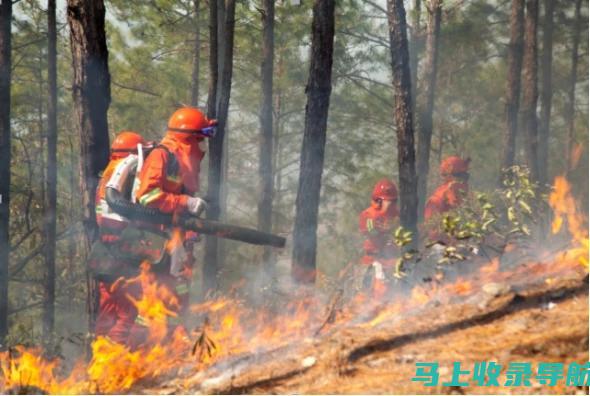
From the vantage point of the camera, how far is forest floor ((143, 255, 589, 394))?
421 centimetres

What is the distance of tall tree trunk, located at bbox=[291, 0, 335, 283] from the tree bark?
2.97m

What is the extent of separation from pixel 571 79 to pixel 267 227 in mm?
13231

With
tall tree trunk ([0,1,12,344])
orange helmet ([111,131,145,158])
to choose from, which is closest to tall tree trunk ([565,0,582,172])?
tall tree trunk ([0,1,12,344])

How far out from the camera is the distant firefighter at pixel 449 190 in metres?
10.6

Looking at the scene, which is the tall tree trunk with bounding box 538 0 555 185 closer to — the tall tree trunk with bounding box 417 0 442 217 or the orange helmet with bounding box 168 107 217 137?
the tall tree trunk with bounding box 417 0 442 217

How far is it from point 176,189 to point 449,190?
5561 millimetres

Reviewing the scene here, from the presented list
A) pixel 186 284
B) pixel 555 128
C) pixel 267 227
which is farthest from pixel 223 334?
pixel 555 128

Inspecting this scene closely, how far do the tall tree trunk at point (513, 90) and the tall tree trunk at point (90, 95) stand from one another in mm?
9770

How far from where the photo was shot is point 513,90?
15.2 metres

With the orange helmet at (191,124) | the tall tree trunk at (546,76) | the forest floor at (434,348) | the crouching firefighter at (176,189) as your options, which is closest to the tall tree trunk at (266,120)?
the tall tree trunk at (546,76)

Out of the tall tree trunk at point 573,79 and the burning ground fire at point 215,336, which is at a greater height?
the tall tree trunk at point 573,79

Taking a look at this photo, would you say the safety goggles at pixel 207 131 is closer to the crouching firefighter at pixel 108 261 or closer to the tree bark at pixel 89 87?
the crouching firefighter at pixel 108 261

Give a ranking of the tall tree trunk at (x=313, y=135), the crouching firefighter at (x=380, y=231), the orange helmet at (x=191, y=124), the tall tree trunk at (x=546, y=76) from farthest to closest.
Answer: the tall tree trunk at (x=546, y=76), the crouching firefighter at (x=380, y=231), the tall tree trunk at (x=313, y=135), the orange helmet at (x=191, y=124)

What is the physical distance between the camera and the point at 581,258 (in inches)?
222
